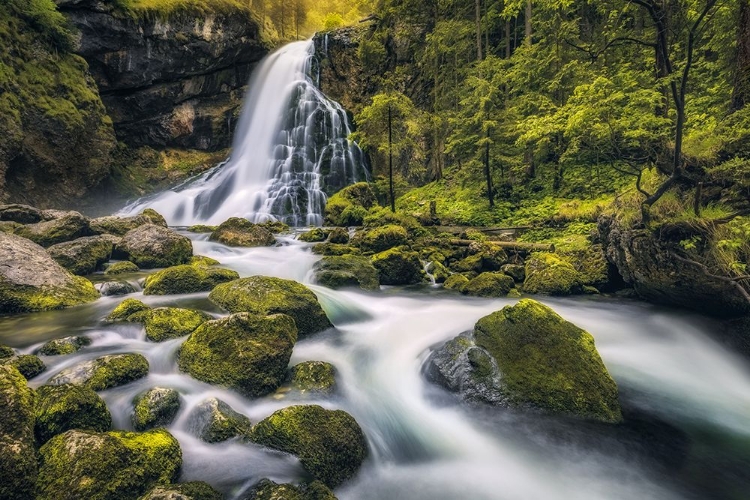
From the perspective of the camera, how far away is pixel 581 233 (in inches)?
504

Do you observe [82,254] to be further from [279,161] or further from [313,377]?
[279,161]

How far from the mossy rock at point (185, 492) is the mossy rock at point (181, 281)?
19.8 feet

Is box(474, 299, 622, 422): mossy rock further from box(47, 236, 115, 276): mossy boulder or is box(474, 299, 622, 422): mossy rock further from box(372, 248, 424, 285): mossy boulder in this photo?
box(47, 236, 115, 276): mossy boulder

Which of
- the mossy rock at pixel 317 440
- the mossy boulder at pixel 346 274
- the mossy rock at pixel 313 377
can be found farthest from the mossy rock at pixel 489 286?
the mossy rock at pixel 317 440

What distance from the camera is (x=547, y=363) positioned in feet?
16.0

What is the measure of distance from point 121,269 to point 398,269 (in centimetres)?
762

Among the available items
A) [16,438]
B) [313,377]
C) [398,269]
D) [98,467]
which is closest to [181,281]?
[313,377]

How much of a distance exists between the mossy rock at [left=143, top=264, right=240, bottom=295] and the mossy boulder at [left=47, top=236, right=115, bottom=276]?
9.37 feet

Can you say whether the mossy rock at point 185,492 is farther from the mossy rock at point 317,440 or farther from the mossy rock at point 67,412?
the mossy rock at point 67,412

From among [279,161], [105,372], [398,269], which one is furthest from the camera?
[279,161]

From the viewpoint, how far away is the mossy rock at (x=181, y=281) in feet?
26.7

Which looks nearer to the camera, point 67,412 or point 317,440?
point 67,412

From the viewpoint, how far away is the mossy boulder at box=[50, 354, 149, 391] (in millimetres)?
4199

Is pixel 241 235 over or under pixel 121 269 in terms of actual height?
over
